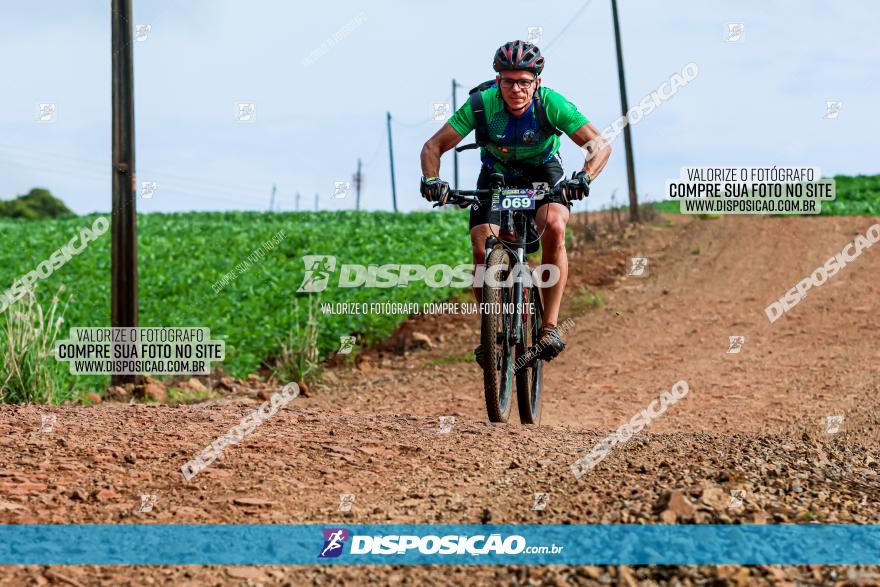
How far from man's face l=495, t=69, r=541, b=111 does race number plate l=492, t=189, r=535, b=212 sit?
0.71 m

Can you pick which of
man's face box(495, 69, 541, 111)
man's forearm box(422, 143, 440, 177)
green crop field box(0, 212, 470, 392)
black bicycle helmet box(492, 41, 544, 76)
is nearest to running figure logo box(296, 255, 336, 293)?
green crop field box(0, 212, 470, 392)

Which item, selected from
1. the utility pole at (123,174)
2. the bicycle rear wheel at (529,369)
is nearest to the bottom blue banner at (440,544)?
the bicycle rear wheel at (529,369)

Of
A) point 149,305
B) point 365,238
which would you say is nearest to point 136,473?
point 149,305

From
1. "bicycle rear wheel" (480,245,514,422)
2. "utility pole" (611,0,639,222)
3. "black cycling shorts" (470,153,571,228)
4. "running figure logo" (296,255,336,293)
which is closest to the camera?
"bicycle rear wheel" (480,245,514,422)

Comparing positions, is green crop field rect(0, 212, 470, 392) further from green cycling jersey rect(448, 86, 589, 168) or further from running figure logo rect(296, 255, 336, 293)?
green cycling jersey rect(448, 86, 589, 168)

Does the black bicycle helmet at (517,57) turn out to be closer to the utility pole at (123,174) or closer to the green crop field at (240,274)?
the utility pole at (123,174)

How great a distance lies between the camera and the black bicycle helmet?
6730 mm

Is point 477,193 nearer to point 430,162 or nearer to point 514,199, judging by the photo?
point 514,199

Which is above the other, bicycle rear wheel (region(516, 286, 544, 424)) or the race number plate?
the race number plate

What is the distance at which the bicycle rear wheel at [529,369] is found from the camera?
7.24 meters

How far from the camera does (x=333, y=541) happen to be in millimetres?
4051

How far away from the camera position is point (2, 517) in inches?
176

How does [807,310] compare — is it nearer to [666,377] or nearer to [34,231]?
[666,377]

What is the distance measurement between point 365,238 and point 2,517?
2019 centimetres
